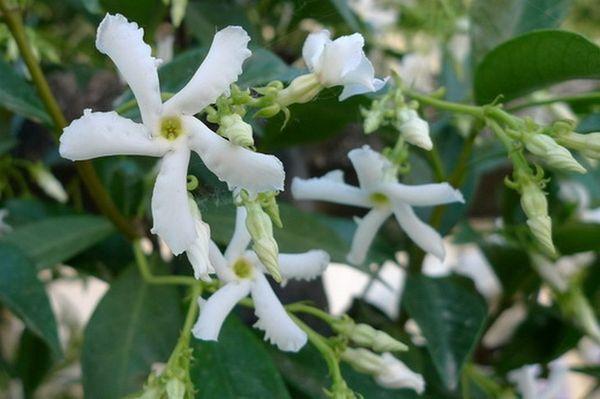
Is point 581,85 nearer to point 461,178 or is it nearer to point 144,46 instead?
point 461,178

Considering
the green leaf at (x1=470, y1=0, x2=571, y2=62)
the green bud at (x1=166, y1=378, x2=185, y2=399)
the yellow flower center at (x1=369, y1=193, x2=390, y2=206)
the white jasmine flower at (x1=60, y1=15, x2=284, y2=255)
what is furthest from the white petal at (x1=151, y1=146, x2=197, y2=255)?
the green leaf at (x1=470, y1=0, x2=571, y2=62)

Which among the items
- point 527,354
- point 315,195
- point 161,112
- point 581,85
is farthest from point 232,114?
point 581,85

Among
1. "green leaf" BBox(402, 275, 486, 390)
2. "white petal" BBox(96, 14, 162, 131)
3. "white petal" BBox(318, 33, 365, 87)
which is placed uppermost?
"white petal" BBox(96, 14, 162, 131)

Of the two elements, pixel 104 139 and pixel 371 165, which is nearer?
pixel 104 139

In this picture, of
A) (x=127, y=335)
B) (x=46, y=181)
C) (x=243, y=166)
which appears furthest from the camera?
(x=46, y=181)

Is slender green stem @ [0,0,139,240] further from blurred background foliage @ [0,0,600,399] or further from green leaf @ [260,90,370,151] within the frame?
green leaf @ [260,90,370,151]

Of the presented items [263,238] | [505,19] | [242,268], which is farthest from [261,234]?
[505,19]

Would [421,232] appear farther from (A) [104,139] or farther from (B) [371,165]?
(A) [104,139]
